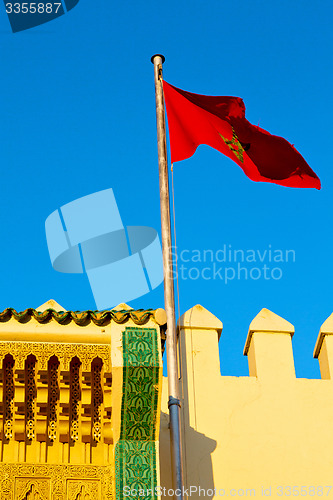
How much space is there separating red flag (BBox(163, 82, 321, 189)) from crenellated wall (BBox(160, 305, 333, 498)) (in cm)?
171

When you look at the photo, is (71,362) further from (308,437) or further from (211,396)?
(308,437)

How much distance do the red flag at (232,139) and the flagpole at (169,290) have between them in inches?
15.1

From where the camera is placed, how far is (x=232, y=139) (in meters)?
10.5

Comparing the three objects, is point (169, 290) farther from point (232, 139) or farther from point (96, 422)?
point (232, 139)

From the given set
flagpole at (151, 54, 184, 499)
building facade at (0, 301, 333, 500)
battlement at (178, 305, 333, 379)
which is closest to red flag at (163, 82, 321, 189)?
flagpole at (151, 54, 184, 499)

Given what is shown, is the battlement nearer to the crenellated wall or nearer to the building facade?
the crenellated wall

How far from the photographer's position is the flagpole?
8.08 metres

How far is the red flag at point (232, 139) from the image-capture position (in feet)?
33.6

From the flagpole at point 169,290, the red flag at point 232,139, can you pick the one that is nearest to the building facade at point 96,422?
the flagpole at point 169,290

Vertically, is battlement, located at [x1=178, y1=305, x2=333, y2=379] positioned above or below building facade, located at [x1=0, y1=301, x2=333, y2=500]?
above

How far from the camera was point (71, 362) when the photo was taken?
8078 millimetres

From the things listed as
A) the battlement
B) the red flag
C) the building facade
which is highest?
the red flag

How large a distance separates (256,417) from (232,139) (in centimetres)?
308

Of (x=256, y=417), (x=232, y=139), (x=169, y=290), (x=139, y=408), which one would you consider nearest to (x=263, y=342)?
(x=256, y=417)
